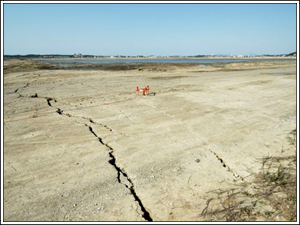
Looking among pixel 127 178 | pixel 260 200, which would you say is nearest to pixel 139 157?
pixel 127 178

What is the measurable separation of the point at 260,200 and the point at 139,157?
2.81m

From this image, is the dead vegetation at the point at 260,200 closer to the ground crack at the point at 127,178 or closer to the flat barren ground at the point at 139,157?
the flat barren ground at the point at 139,157

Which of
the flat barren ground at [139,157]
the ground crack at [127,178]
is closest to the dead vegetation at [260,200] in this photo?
the flat barren ground at [139,157]

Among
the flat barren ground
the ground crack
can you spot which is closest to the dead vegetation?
the flat barren ground

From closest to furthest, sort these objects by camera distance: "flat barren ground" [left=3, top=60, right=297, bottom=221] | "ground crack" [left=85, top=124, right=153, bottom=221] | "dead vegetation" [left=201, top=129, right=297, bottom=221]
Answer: "dead vegetation" [left=201, top=129, right=297, bottom=221], "ground crack" [left=85, top=124, right=153, bottom=221], "flat barren ground" [left=3, top=60, right=297, bottom=221]

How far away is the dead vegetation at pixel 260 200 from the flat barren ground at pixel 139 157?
0.02 meters

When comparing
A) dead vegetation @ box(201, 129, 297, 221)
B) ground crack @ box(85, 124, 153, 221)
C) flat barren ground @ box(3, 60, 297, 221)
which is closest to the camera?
dead vegetation @ box(201, 129, 297, 221)

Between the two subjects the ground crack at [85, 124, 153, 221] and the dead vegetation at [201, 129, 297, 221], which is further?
the ground crack at [85, 124, 153, 221]

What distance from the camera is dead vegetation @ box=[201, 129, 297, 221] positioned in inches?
138

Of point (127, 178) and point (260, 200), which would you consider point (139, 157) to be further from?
point (260, 200)

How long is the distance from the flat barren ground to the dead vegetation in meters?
0.02

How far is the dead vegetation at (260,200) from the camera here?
3.51m

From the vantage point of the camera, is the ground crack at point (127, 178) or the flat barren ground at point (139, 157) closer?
the ground crack at point (127, 178)

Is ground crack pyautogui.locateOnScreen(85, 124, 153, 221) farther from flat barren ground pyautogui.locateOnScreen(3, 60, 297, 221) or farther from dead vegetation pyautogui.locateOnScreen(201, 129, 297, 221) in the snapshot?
dead vegetation pyautogui.locateOnScreen(201, 129, 297, 221)
